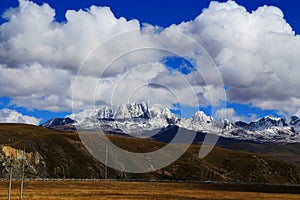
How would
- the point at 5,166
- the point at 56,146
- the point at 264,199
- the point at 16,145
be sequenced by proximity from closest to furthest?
the point at 264,199, the point at 5,166, the point at 16,145, the point at 56,146

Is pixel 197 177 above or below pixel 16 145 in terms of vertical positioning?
below

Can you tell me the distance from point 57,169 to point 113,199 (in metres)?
90.1

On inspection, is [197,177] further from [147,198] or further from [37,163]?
[147,198]

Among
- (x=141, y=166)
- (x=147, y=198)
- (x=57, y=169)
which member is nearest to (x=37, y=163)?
(x=57, y=169)

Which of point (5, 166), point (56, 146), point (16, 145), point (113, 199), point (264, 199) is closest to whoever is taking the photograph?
point (113, 199)

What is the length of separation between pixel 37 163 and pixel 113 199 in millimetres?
93576

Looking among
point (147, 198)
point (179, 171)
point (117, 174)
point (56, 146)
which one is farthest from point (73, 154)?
point (147, 198)

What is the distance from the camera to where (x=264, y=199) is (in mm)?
104688

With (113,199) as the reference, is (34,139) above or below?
above

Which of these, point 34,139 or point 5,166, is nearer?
point 5,166

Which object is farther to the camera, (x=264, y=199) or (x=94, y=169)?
(x=94, y=169)

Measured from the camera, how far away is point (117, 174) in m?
184

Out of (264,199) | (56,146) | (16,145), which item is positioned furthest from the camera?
(56,146)

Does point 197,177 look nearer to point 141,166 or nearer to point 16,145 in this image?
point 141,166
